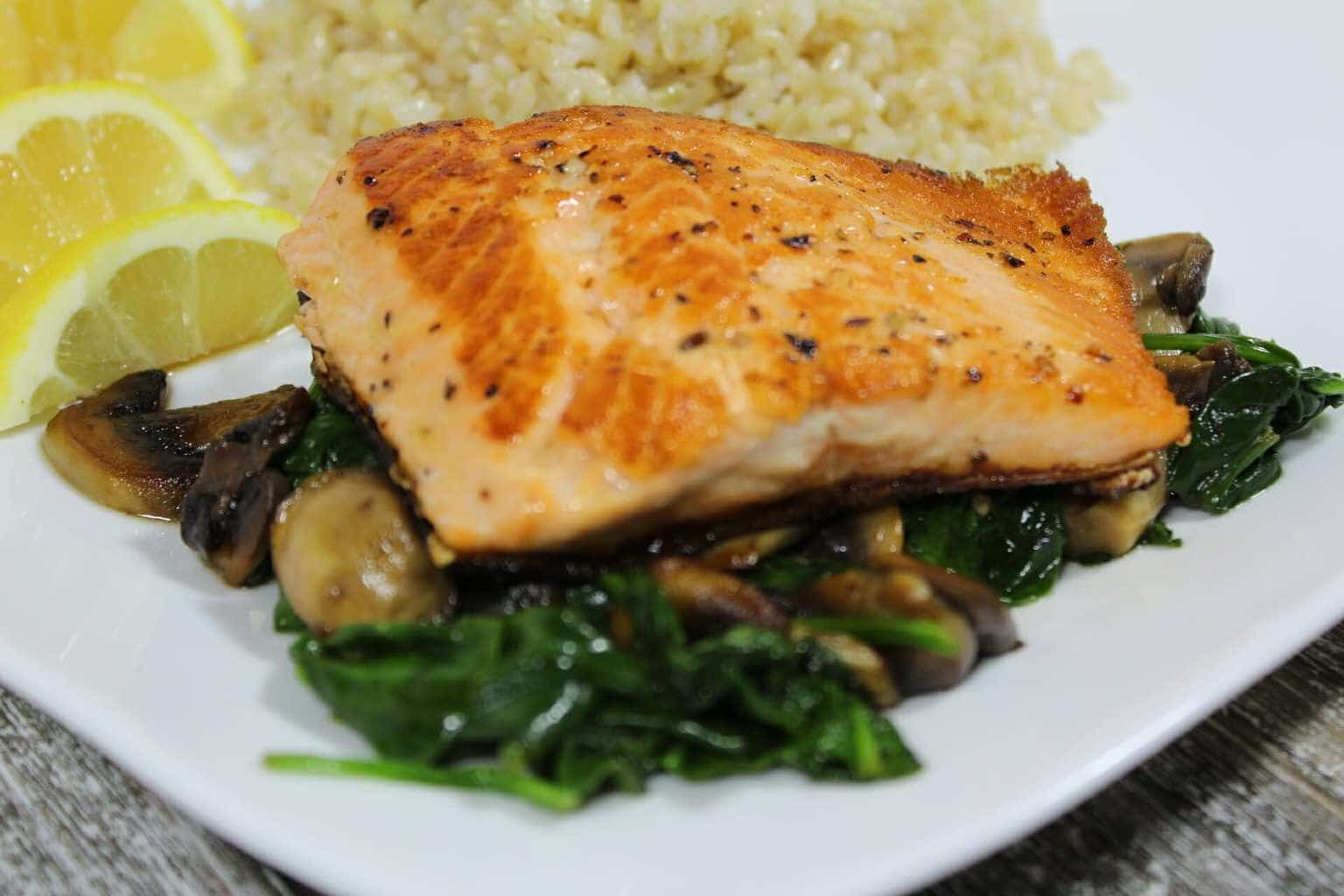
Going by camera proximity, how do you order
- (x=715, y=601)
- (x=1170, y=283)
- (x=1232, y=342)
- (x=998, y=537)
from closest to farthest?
(x=715, y=601)
(x=998, y=537)
(x=1232, y=342)
(x=1170, y=283)

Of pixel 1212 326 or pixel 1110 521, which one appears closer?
pixel 1110 521

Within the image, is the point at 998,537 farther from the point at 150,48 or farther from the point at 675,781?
the point at 150,48

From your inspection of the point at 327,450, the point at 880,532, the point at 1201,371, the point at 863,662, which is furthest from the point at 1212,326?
the point at 327,450

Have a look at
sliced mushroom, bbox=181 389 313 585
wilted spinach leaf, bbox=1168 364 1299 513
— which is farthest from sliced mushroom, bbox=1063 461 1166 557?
sliced mushroom, bbox=181 389 313 585

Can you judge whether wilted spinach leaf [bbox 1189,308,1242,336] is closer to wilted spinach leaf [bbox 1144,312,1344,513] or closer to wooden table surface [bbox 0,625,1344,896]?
wilted spinach leaf [bbox 1144,312,1344,513]

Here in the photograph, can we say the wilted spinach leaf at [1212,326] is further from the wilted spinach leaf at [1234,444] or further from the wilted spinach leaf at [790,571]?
the wilted spinach leaf at [790,571]
